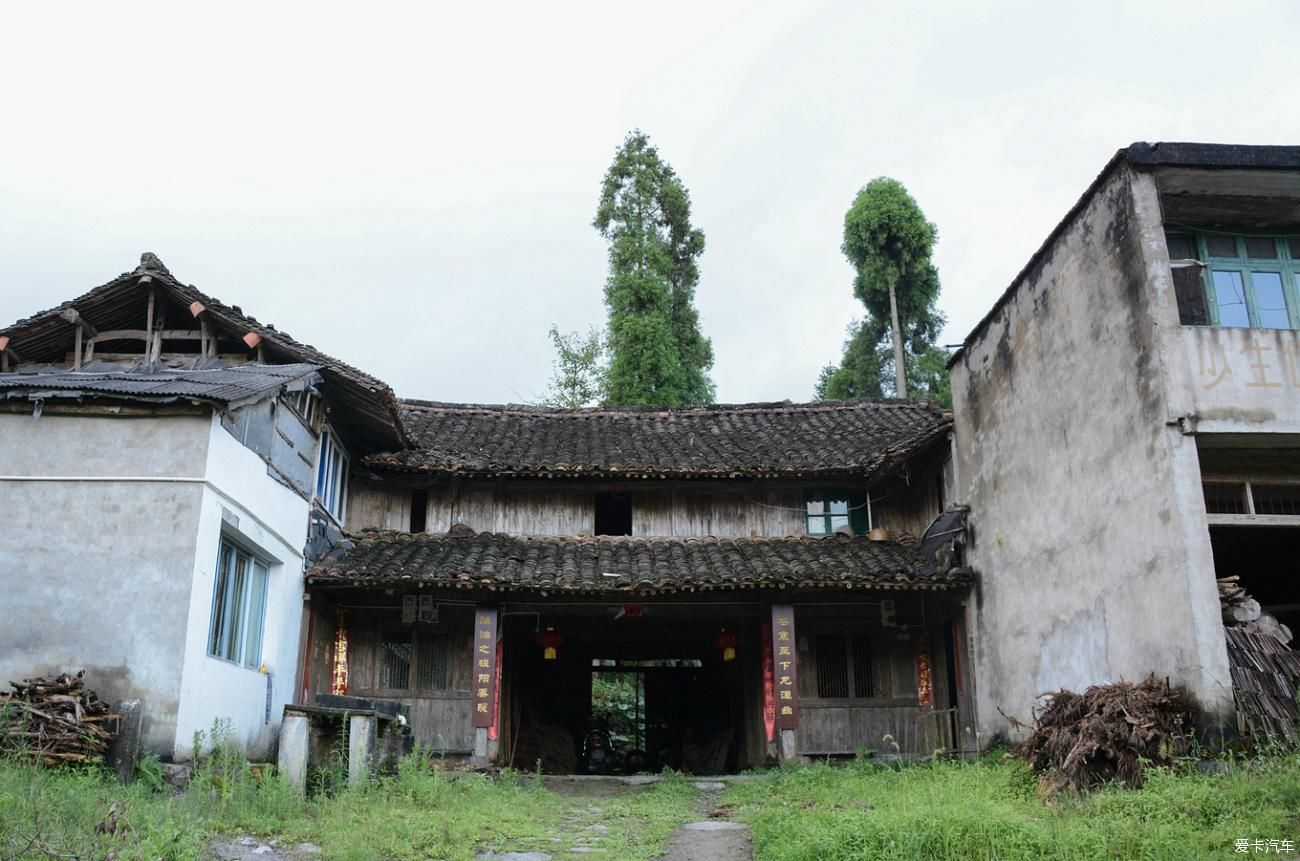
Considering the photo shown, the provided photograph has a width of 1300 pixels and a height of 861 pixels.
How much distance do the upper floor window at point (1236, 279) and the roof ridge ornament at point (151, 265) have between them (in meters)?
12.5

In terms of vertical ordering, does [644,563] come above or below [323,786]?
above

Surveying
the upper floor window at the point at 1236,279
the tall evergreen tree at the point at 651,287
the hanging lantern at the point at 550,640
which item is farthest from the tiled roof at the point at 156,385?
the tall evergreen tree at the point at 651,287

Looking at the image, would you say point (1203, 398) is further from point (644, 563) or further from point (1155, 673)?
point (644, 563)

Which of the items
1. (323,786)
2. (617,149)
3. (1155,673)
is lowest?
(323,786)

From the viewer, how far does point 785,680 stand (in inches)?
639

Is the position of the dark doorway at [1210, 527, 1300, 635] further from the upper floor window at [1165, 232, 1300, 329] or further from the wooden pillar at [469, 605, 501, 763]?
the wooden pillar at [469, 605, 501, 763]

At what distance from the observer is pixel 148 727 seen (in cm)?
1096

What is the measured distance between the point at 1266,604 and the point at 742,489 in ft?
26.5

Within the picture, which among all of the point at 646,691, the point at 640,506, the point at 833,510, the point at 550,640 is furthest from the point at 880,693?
the point at 646,691

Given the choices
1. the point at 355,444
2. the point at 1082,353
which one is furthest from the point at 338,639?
the point at 1082,353

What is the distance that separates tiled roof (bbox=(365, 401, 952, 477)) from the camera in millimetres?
17953

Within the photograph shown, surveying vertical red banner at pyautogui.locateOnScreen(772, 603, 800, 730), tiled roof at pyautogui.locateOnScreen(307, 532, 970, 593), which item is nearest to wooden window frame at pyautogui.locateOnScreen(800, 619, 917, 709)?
vertical red banner at pyautogui.locateOnScreen(772, 603, 800, 730)

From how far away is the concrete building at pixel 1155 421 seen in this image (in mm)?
11008

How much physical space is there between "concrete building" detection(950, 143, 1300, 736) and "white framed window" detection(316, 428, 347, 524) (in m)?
10.1
